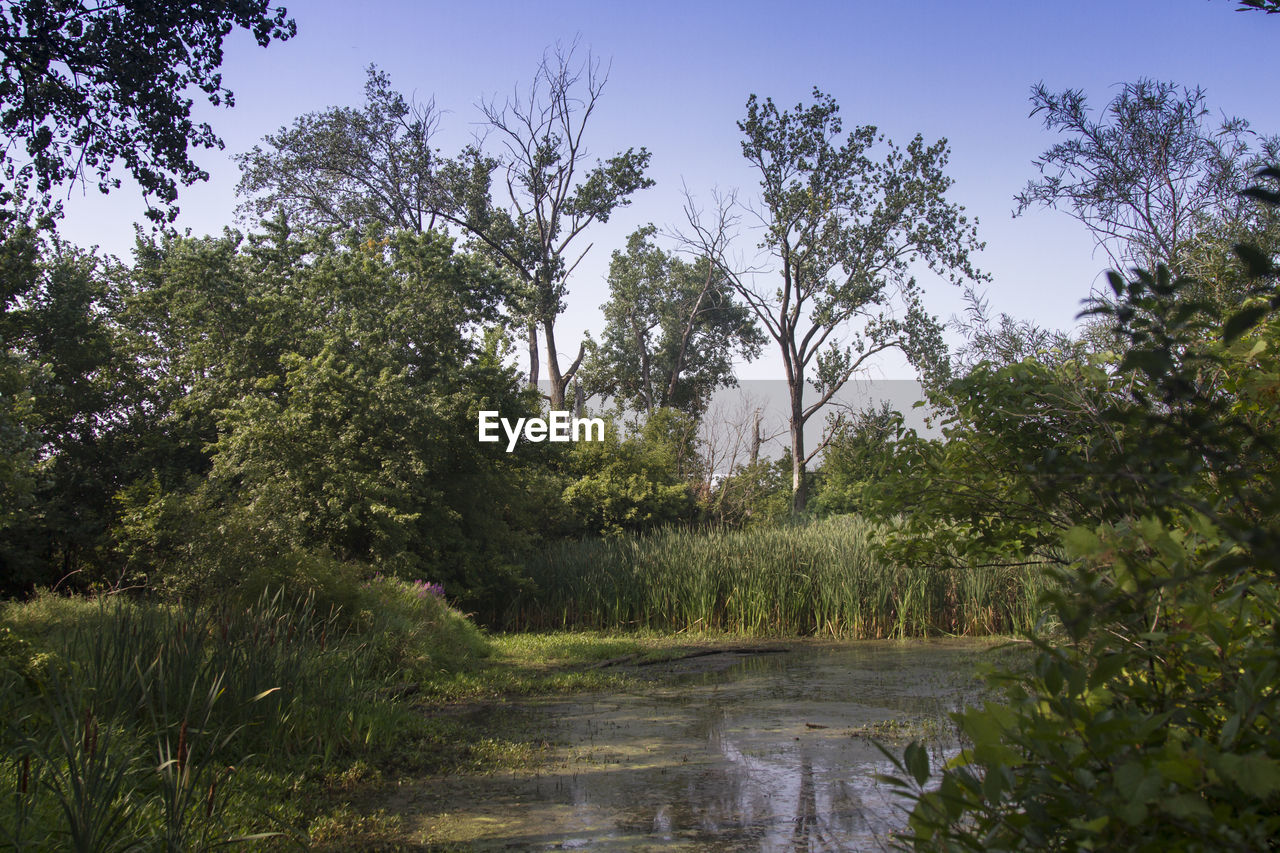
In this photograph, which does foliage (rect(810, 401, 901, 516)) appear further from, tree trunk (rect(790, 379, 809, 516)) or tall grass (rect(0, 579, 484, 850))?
tall grass (rect(0, 579, 484, 850))

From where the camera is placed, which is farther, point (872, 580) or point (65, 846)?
point (872, 580)

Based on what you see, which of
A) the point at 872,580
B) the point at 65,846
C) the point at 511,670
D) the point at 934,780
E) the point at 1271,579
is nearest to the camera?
the point at 1271,579

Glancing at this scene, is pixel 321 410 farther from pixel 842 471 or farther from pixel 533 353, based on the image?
pixel 533 353

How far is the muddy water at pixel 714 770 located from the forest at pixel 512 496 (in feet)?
1.41

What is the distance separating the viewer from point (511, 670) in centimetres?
1045

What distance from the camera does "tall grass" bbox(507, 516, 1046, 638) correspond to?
1334 centimetres

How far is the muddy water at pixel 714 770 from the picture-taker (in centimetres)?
471

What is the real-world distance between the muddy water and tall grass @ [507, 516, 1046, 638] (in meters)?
3.40

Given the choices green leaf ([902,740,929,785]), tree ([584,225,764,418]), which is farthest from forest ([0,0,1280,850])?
tree ([584,225,764,418])

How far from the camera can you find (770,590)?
14000 millimetres

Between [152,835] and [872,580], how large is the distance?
1134 cm

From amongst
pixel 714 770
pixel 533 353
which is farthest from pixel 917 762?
pixel 533 353

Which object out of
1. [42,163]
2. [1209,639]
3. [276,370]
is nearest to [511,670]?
[42,163]

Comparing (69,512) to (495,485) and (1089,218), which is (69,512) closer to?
(495,485)
